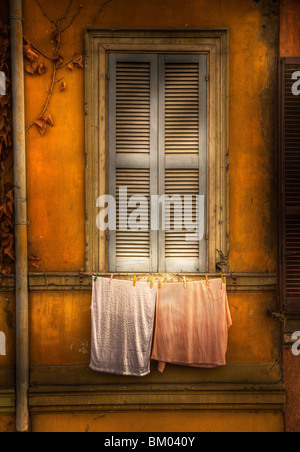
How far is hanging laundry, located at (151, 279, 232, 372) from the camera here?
3.42m

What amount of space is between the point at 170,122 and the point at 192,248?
1272 millimetres

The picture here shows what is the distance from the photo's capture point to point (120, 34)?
349 centimetres

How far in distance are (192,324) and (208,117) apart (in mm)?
2010

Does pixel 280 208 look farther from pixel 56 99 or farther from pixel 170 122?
pixel 56 99

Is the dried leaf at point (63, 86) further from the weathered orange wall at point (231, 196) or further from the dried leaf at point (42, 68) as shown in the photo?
the dried leaf at point (42, 68)

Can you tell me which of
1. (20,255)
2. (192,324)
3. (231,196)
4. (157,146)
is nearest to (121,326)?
(192,324)

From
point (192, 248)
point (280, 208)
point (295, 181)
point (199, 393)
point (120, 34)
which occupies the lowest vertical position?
point (199, 393)

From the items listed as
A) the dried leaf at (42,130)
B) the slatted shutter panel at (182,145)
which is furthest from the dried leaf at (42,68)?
the slatted shutter panel at (182,145)

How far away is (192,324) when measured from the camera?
344 cm

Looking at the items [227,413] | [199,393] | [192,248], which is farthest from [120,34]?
[227,413]

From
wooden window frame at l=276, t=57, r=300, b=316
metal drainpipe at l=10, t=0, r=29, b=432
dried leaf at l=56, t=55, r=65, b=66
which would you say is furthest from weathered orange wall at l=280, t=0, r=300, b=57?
metal drainpipe at l=10, t=0, r=29, b=432

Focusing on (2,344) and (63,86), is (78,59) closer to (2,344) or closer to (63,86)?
(63,86)

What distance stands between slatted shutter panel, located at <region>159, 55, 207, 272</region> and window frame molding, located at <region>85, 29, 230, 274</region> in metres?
0.07

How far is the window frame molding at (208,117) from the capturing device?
3.50 m
